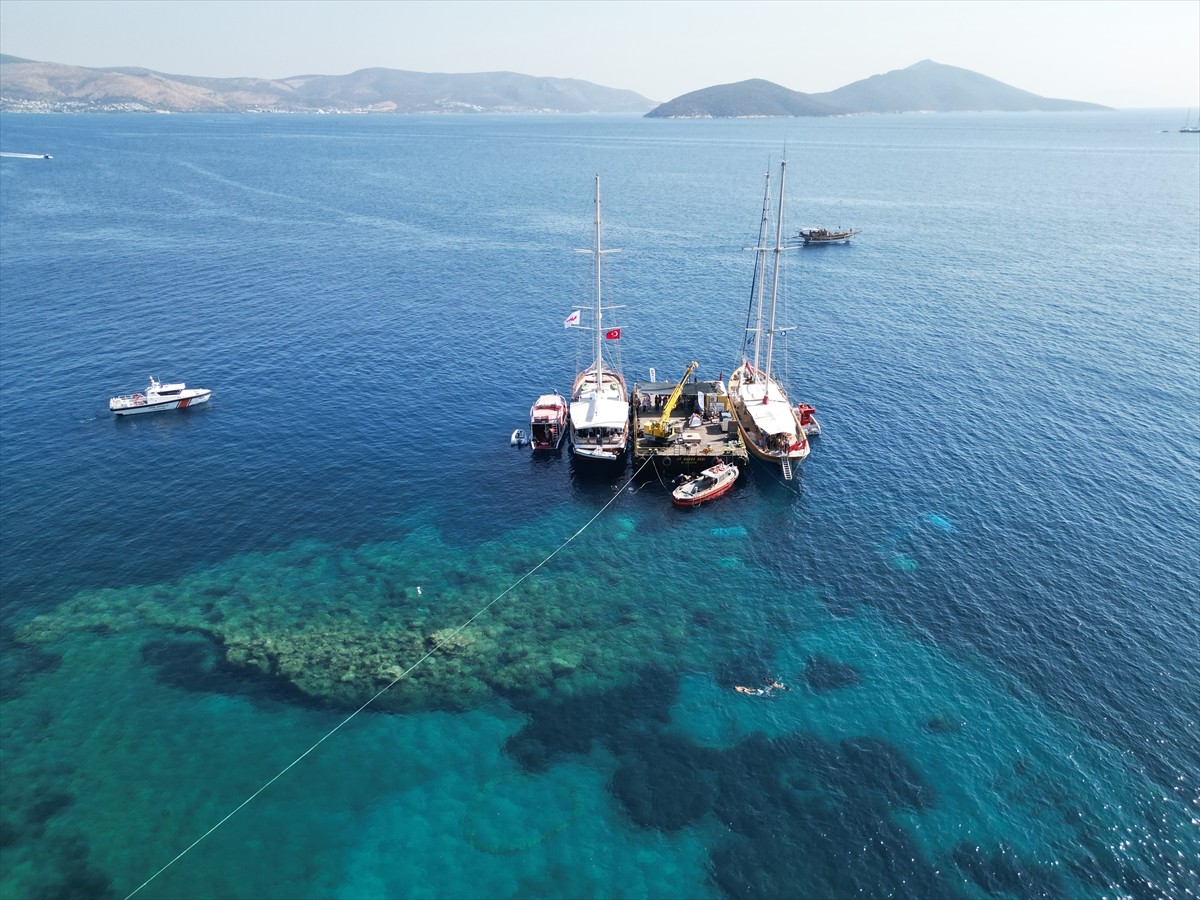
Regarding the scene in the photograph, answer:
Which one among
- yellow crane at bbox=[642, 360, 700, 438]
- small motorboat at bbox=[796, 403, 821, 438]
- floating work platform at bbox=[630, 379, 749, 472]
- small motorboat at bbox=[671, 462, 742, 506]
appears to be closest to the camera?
small motorboat at bbox=[671, 462, 742, 506]

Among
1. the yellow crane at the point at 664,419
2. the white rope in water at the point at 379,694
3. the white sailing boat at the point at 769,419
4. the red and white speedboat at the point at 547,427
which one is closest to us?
the white rope in water at the point at 379,694

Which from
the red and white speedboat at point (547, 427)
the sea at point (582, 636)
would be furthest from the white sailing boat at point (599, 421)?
the sea at point (582, 636)

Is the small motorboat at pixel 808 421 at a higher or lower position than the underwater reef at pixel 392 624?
higher

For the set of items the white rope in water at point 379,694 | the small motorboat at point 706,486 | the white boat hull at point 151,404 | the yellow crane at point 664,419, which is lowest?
the white rope in water at point 379,694

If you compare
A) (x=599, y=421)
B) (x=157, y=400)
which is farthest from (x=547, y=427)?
(x=157, y=400)

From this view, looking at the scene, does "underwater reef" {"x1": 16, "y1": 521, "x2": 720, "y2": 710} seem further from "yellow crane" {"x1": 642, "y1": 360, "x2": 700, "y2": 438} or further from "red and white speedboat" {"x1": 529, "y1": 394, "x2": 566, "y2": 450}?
"red and white speedboat" {"x1": 529, "y1": 394, "x2": 566, "y2": 450}

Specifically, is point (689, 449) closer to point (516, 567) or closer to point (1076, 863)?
point (516, 567)

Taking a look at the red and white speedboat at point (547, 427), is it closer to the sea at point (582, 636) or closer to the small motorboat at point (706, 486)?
the sea at point (582, 636)

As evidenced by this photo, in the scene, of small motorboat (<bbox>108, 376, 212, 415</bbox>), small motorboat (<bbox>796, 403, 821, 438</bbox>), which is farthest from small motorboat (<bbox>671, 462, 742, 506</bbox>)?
small motorboat (<bbox>108, 376, 212, 415</bbox>)
